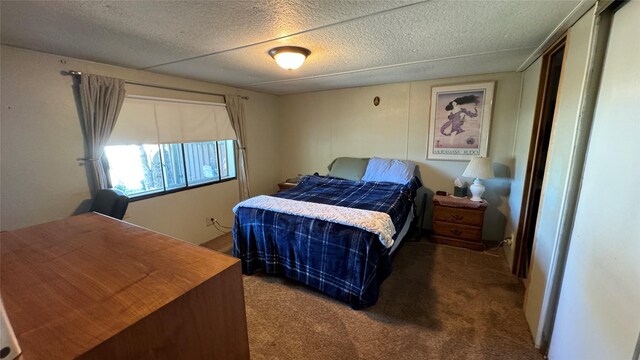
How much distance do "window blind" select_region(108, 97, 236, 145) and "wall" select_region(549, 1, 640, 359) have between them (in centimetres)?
348

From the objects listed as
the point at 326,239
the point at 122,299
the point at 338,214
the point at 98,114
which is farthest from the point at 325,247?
the point at 98,114

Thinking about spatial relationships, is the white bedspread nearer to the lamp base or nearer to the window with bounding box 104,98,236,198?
the window with bounding box 104,98,236,198

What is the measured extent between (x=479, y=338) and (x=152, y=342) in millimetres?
1953

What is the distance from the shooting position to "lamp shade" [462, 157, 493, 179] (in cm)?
279

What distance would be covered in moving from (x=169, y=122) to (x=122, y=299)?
2703 mm

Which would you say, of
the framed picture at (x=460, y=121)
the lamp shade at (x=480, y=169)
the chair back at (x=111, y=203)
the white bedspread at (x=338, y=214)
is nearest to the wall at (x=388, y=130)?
the framed picture at (x=460, y=121)

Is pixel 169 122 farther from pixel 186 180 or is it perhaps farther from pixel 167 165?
pixel 186 180

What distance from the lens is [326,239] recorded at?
80.9 inches

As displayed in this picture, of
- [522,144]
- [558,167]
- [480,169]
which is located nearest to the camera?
[558,167]

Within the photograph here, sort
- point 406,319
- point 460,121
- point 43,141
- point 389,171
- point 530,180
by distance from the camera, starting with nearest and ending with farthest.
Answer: point 406,319
point 43,141
point 530,180
point 460,121
point 389,171

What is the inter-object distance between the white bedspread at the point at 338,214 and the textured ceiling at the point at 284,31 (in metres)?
1.33

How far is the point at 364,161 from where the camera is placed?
145 inches

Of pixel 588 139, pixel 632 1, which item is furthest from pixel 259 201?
pixel 632 1

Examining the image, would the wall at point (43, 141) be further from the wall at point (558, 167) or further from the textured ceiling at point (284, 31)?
the wall at point (558, 167)
